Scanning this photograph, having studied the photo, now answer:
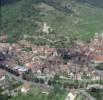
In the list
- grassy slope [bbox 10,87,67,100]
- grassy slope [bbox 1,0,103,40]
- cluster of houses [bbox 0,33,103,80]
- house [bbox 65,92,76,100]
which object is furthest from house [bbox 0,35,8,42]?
house [bbox 65,92,76,100]

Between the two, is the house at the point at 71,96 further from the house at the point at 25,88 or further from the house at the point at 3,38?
the house at the point at 3,38

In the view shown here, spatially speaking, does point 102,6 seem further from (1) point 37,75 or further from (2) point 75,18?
(1) point 37,75

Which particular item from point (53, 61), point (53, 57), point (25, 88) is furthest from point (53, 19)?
point (25, 88)

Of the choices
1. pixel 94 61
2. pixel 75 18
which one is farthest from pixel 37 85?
pixel 75 18

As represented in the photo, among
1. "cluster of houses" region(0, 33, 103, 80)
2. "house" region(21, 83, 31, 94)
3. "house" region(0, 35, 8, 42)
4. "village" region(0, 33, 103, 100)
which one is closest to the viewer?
"house" region(21, 83, 31, 94)

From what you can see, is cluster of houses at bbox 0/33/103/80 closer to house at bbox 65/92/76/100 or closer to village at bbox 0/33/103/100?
village at bbox 0/33/103/100
